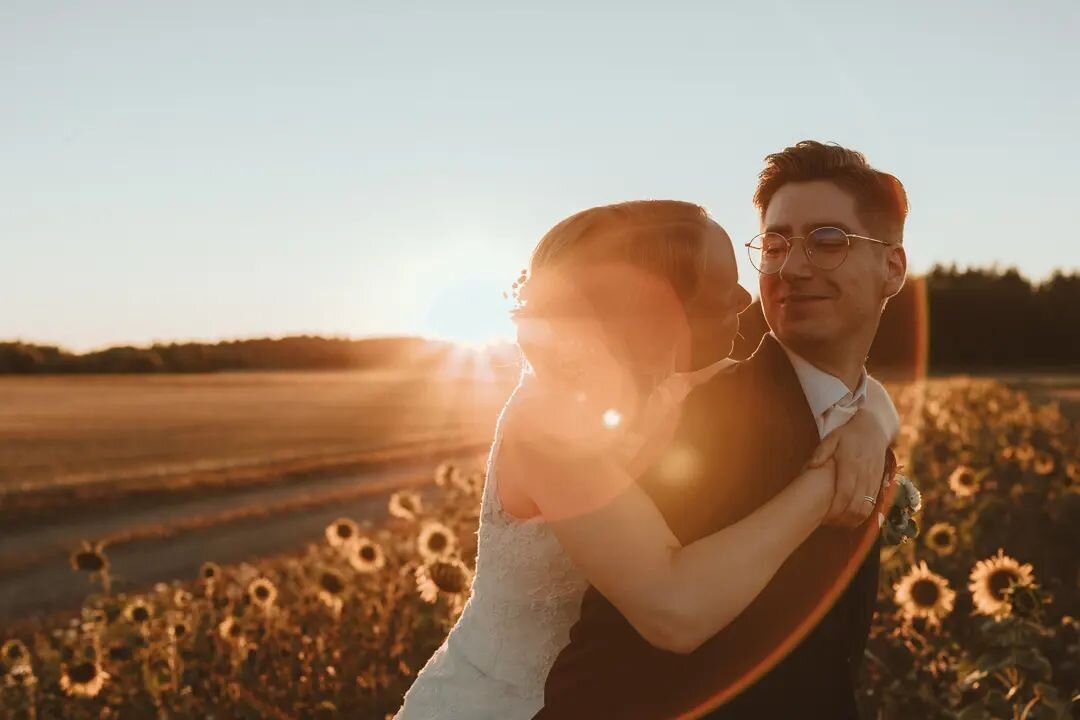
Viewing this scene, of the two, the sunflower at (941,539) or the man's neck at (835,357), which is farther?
the sunflower at (941,539)

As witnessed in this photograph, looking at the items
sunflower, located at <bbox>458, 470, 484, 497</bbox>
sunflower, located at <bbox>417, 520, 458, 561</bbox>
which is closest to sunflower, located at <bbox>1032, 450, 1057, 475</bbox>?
sunflower, located at <bbox>458, 470, 484, 497</bbox>

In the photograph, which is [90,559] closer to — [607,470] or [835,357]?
[835,357]

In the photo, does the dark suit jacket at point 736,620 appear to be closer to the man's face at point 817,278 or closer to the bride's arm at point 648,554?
the bride's arm at point 648,554

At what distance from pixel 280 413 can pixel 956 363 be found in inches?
1826

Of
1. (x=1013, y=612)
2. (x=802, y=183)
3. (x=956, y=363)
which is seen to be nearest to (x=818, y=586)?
(x=802, y=183)

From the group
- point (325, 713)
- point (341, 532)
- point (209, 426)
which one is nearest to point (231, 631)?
point (325, 713)

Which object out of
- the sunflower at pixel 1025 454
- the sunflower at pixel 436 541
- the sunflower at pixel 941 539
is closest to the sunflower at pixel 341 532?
the sunflower at pixel 436 541

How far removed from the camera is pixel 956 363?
6869 cm

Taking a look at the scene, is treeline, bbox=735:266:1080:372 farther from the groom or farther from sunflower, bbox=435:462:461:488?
the groom

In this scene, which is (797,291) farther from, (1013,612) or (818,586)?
(1013,612)

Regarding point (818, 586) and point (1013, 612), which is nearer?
point (818, 586)

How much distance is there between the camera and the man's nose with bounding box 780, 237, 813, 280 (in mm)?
2613

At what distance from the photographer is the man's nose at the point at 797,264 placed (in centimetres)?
261

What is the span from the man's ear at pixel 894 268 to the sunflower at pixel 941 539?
12.1ft
